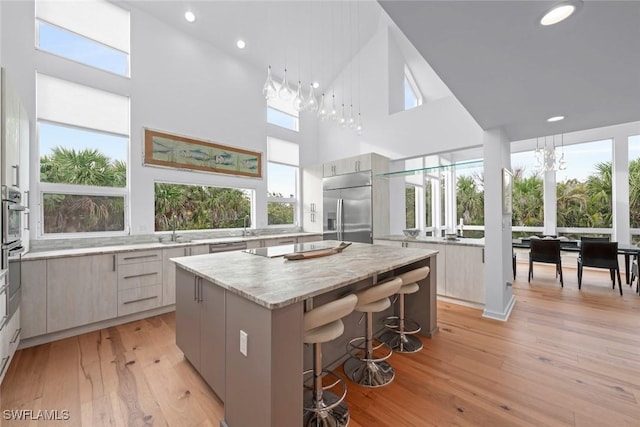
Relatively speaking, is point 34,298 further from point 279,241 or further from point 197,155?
point 279,241

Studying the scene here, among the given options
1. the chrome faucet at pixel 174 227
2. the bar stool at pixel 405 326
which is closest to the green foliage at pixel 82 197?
the chrome faucet at pixel 174 227

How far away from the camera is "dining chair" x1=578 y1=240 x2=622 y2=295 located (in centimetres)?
404

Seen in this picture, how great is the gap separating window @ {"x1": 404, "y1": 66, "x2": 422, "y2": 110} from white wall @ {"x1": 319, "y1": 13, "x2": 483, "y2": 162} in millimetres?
262

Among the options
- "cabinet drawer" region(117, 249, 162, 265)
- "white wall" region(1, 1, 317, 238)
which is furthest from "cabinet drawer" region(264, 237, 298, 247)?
"cabinet drawer" region(117, 249, 162, 265)

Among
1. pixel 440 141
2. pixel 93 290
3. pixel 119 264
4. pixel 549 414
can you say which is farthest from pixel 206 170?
pixel 549 414

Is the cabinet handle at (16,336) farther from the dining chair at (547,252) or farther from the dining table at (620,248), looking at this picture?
the dining table at (620,248)

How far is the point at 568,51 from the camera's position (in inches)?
64.5

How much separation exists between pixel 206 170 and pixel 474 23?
4.04 metres

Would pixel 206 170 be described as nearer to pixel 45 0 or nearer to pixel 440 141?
pixel 45 0

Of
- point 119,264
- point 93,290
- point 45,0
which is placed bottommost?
point 93,290

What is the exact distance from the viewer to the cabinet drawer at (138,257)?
298cm

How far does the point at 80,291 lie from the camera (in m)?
2.72

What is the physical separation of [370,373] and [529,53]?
2458 mm

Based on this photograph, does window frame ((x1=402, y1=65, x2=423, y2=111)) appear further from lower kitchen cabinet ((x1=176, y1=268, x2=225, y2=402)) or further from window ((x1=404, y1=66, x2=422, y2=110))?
lower kitchen cabinet ((x1=176, y1=268, x2=225, y2=402))
